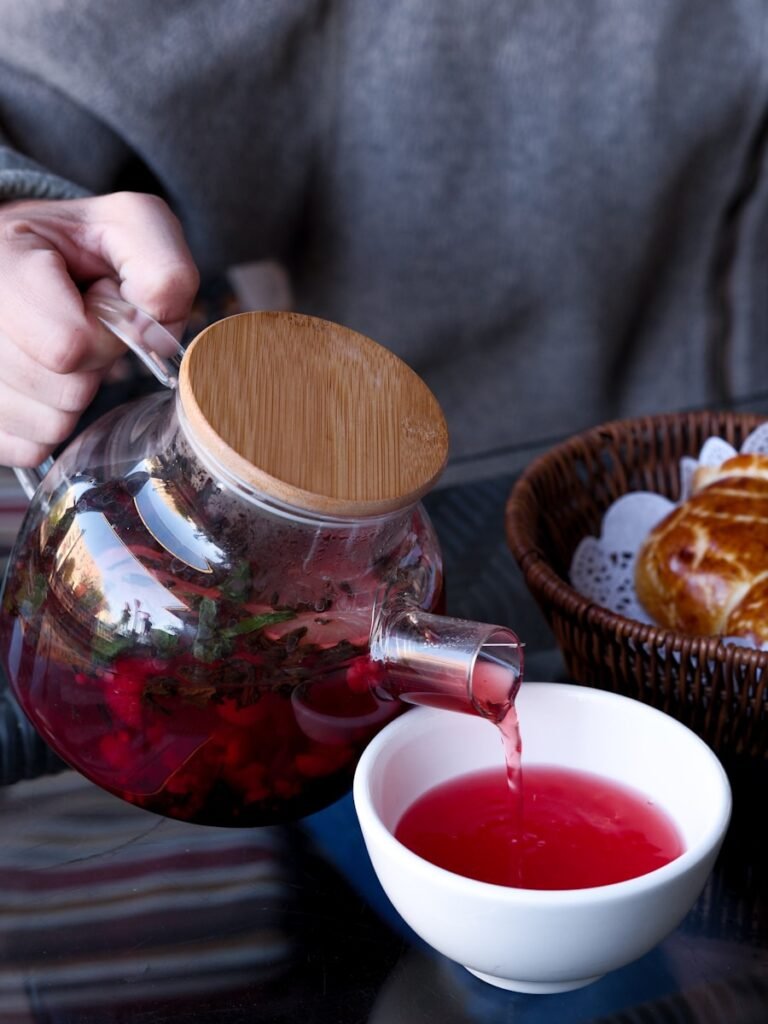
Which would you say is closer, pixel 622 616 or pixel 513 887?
pixel 513 887

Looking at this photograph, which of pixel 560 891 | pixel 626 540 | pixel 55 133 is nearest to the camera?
pixel 560 891

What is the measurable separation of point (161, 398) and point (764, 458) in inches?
16.9

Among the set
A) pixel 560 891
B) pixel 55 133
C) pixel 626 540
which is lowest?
pixel 626 540

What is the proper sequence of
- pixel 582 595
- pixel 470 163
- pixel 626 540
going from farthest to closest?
pixel 470 163
pixel 626 540
pixel 582 595

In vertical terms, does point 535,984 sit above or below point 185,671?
below

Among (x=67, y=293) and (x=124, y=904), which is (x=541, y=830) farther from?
(x=67, y=293)

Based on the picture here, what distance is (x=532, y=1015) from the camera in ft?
1.58

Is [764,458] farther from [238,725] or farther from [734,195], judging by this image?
[734,195]

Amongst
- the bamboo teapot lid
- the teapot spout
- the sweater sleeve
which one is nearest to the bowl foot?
the teapot spout

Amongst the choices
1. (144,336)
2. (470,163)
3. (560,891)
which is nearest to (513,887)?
(560,891)

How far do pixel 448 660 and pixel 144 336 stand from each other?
0.68 ft

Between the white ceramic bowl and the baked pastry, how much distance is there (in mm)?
164

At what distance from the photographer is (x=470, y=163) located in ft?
3.74

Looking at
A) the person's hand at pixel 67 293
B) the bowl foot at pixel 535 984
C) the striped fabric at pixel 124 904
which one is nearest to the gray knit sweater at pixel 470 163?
the person's hand at pixel 67 293
